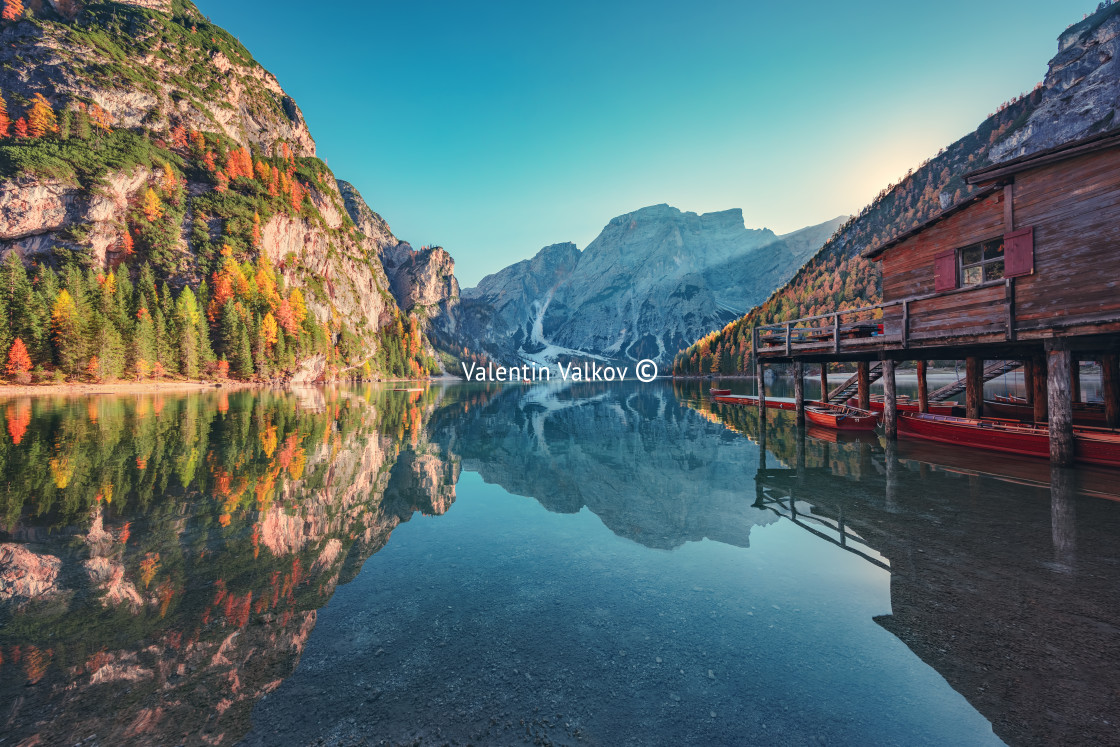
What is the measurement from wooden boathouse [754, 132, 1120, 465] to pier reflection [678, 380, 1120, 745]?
16.8 feet

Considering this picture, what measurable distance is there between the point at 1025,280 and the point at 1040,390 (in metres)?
8.22

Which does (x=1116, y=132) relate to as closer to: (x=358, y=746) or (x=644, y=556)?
(x=644, y=556)

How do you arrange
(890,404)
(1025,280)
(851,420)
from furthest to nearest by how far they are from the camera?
1. (851,420)
2. (890,404)
3. (1025,280)

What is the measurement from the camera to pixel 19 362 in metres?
58.0

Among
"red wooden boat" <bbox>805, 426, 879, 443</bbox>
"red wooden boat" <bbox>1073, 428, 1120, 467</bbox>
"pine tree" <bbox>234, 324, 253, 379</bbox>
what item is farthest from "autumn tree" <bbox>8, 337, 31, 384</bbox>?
"red wooden boat" <bbox>1073, 428, 1120, 467</bbox>

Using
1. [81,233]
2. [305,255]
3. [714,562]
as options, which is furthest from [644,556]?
[305,255]

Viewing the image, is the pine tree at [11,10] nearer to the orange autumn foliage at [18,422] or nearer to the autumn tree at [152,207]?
the autumn tree at [152,207]

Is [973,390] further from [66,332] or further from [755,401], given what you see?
[66,332]

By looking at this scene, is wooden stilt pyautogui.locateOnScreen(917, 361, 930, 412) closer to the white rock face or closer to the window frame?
the window frame

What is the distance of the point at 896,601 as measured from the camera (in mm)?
6922

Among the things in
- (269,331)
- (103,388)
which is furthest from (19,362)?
(269,331)

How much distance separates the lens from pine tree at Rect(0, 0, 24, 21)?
130m

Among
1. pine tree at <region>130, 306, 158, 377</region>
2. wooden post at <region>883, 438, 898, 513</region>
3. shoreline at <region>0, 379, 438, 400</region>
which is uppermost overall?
pine tree at <region>130, 306, 158, 377</region>

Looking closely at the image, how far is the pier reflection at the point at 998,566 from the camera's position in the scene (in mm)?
4668
